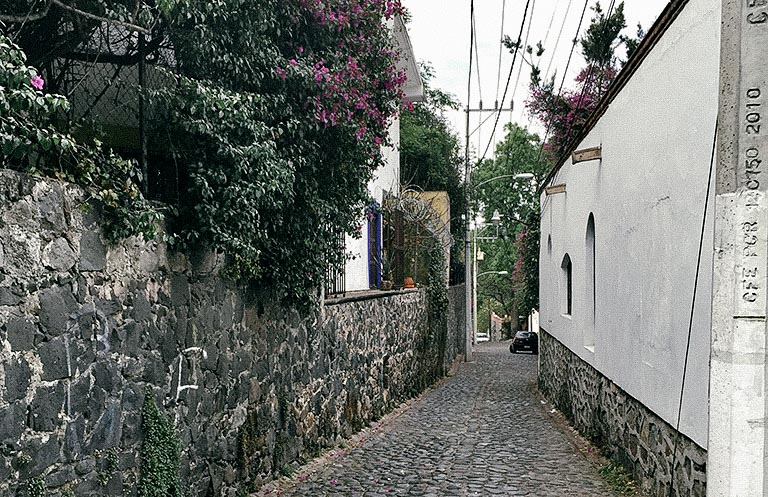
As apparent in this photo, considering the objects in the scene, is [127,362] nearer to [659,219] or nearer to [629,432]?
[659,219]

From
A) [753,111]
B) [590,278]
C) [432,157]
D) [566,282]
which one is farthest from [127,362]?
[432,157]

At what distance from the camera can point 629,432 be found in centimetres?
888

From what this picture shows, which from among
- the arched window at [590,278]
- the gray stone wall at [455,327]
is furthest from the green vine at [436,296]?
the arched window at [590,278]

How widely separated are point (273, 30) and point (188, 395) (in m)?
3.49

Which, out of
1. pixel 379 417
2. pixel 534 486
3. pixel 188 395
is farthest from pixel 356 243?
pixel 188 395

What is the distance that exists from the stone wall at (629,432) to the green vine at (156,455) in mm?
4005

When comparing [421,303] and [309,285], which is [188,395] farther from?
[421,303]

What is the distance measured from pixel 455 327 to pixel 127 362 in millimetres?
24327

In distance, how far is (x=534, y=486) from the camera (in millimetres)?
8766

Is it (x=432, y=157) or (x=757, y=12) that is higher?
(x=432, y=157)

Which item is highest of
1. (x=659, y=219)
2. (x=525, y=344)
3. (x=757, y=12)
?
(x=757, y=12)

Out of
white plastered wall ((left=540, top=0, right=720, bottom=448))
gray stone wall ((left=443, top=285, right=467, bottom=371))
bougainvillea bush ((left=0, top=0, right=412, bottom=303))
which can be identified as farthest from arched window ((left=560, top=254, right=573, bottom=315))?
gray stone wall ((left=443, top=285, right=467, bottom=371))

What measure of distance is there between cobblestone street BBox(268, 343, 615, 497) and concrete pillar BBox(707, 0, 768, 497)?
572cm

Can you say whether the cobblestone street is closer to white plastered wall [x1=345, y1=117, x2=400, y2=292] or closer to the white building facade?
white plastered wall [x1=345, y1=117, x2=400, y2=292]
